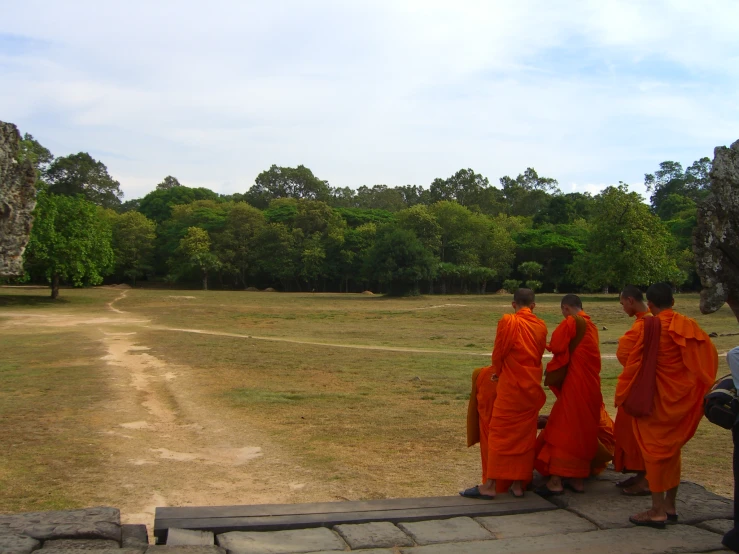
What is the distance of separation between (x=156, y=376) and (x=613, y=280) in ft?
94.5

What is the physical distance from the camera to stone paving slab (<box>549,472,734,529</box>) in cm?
455

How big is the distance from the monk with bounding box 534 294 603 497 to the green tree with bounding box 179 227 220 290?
4642cm

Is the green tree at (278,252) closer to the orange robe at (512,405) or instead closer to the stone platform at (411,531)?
the orange robe at (512,405)

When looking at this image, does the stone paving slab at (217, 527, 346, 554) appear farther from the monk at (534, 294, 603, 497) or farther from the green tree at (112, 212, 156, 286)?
the green tree at (112, 212, 156, 286)

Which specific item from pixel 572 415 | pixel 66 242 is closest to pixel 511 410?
pixel 572 415

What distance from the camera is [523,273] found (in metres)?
48.0

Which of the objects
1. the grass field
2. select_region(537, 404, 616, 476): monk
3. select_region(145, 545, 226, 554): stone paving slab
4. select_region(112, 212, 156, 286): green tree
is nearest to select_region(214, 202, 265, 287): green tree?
select_region(112, 212, 156, 286): green tree

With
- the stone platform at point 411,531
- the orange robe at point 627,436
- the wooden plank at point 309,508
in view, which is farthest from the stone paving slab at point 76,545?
the orange robe at point 627,436

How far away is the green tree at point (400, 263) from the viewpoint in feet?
139

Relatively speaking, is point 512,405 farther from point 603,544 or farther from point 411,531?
point 411,531

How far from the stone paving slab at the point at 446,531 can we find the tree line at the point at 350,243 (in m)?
31.5

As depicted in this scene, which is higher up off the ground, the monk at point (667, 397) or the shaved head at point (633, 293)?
the shaved head at point (633, 293)

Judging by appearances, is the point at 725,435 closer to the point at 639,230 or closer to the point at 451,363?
the point at 451,363

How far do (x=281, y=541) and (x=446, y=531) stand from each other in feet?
3.49
